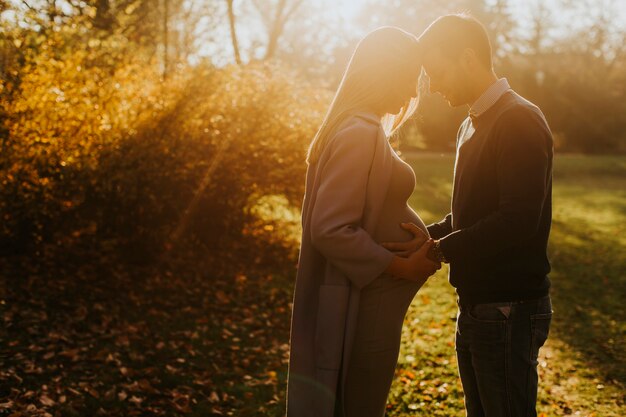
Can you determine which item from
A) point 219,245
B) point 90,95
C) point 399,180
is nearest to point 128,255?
point 219,245

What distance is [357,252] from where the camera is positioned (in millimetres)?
2545

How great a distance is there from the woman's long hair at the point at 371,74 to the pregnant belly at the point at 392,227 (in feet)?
1.40

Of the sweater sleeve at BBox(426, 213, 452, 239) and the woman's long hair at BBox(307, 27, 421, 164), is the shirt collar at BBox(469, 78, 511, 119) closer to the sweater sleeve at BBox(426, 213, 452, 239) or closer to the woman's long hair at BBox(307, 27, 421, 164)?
the woman's long hair at BBox(307, 27, 421, 164)

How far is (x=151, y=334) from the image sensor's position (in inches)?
275

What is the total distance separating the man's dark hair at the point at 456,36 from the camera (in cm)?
285

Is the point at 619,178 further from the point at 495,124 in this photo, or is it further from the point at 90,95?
the point at 495,124

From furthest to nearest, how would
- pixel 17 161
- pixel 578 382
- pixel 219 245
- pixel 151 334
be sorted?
pixel 219 245 < pixel 17 161 < pixel 151 334 < pixel 578 382

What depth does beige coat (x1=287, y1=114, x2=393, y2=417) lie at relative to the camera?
8.37ft

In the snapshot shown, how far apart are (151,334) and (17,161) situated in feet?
9.18

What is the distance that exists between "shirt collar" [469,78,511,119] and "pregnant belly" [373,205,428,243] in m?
→ 0.59

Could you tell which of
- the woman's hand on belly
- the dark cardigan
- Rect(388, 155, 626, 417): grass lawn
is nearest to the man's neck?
the dark cardigan

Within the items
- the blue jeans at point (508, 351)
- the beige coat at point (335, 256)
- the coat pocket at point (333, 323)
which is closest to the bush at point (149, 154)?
the beige coat at point (335, 256)

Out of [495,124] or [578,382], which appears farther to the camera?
[578,382]

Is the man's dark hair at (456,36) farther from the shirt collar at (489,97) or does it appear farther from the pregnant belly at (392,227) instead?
the pregnant belly at (392,227)
